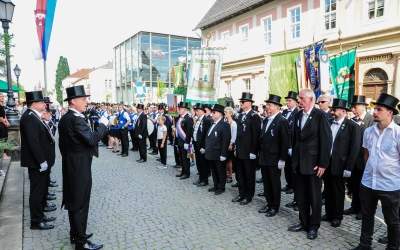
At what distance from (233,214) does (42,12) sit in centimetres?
1034

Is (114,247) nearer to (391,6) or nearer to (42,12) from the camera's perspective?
(42,12)

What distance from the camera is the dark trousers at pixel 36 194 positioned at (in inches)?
197

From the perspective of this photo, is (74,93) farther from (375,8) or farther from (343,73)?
(375,8)

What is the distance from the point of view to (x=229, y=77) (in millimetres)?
25766

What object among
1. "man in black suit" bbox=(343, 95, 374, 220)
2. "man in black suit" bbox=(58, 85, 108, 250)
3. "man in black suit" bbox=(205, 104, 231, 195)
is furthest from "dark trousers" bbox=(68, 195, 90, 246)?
"man in black suit" bbox=(343, 95, 374, 220)

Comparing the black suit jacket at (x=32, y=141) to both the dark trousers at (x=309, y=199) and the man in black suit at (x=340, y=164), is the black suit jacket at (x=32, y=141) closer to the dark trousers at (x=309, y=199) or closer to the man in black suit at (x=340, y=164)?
the dark trousers at (x=309, y=199)

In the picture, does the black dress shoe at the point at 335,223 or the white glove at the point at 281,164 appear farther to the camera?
the white glove at the point at 281,164

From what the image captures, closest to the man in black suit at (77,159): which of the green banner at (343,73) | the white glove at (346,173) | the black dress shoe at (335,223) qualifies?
the black dress shoe at (335,223)

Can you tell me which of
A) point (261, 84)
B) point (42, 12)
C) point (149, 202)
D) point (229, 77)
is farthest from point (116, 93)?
point (149, 202)

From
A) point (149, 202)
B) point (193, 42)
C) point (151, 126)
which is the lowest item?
point (149, 202)

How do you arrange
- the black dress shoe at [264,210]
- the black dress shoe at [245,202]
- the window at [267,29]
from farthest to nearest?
1. the window at [267,29]
2. the black dress shoe at [245,202]
3. the black dress shoe at [264,210]

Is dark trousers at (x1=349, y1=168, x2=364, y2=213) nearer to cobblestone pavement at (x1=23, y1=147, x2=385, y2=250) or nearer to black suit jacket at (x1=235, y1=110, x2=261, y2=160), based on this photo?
cobblestone pavement at (x1=23, y1=147, x2=385, y2=250)

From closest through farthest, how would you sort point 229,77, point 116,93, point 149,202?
point 149,202 < point 229,77 < point 116,93

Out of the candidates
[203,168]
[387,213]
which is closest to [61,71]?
[203,168]
